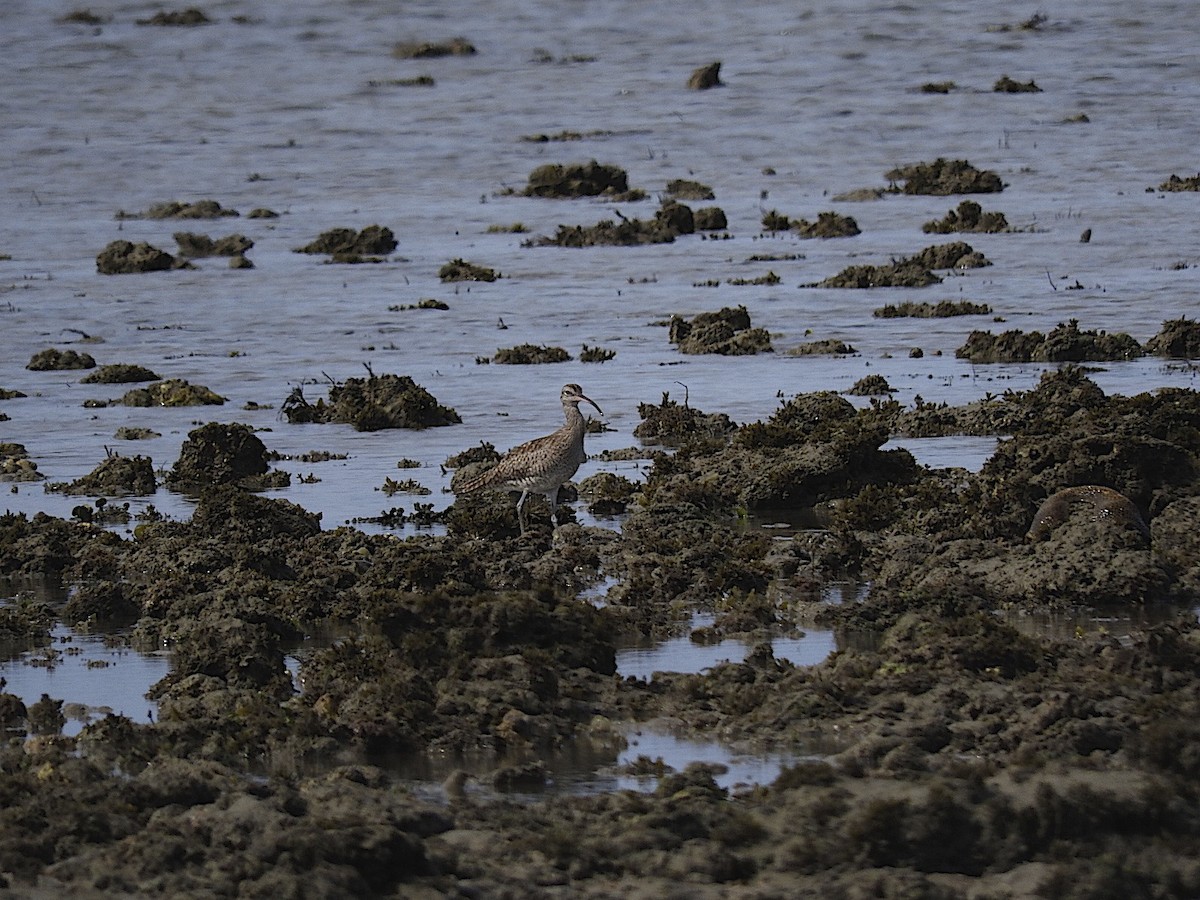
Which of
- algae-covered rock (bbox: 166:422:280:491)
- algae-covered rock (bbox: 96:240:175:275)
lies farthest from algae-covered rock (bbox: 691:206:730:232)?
algae-covered rock (bbox: 166:422:280:491)

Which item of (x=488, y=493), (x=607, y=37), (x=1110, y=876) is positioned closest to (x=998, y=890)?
(x=1110, y=876)

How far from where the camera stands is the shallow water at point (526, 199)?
2244 centimetres

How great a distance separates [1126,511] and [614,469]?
19.3ft

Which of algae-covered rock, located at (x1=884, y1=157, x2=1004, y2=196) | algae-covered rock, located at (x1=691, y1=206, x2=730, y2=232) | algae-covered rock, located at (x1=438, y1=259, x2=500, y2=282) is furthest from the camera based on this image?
algae-covered rock, located at (x1=884, y1=157, x2=1004, y2=196)

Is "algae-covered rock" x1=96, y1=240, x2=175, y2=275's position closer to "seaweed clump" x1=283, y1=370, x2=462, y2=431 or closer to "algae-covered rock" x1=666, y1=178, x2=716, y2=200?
"algae-covered rock" x1=666, y1=178, x2=716, y2=200

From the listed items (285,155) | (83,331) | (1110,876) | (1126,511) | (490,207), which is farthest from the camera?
(285,155)

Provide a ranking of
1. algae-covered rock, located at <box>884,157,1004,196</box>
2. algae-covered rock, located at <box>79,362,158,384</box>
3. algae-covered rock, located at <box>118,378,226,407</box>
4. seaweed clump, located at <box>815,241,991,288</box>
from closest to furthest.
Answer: algae-covered rock, located at <box>118,378,226,407</box> < algae-covered rock, located at <box>79,362,158,384</box> < seaweed clump, located at <box>815,241,991,288</box> < algae-covered rock, located at <box>884,157,1004,196</box>

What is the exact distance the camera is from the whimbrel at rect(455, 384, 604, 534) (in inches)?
594

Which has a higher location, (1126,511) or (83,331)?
(1126,511)

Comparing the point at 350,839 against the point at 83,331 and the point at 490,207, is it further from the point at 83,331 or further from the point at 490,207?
the point at 490,207

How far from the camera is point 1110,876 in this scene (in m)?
7.77

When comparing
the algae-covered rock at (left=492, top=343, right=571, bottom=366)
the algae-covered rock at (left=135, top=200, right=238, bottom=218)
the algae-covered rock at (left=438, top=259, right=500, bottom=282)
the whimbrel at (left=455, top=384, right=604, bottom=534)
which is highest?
the whimbrel at (left=455, top=384, right=604, bottom=534)

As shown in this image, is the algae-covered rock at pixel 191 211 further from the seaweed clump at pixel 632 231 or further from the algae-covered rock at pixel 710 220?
the algae-covered rock at pixel 710 220

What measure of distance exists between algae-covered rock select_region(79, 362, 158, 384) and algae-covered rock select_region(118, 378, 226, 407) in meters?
1.42
